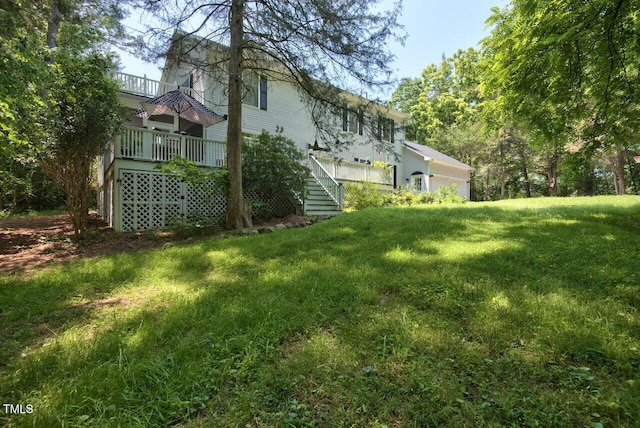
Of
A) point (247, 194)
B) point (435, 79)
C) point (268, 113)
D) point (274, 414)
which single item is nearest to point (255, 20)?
point (247, 194)

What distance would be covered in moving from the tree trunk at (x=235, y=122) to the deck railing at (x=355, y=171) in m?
5.67

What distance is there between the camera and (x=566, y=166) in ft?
19.9

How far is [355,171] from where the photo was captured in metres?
13.7

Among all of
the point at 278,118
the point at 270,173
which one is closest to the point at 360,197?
the point at 270,173

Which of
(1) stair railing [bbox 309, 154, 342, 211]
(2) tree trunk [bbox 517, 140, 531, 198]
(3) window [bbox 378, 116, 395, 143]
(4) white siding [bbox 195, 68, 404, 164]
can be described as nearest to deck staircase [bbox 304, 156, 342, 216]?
(1) stair railing [bbox 309, 154, 342, 211]

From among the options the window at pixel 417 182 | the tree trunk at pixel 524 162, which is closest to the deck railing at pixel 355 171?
the window at pixel 417 182

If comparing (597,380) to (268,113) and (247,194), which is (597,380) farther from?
(268,113)

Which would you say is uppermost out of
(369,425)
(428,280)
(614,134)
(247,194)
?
(614,134)

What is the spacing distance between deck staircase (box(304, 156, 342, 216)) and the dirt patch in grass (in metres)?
2.10

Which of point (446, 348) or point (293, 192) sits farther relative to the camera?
point (293, 192)

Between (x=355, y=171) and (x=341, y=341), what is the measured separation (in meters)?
11.8

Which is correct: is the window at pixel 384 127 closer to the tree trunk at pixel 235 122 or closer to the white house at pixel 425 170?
the tree trunk at pixel 235 122

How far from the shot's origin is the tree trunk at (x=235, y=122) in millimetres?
6953

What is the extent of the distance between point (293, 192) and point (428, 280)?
682cm
